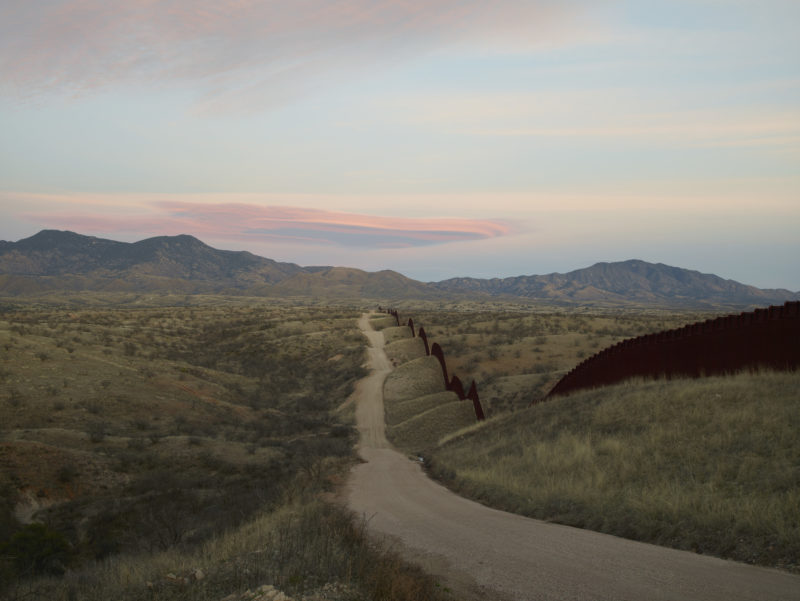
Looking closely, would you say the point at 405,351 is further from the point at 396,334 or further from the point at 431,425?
the point at 431,425

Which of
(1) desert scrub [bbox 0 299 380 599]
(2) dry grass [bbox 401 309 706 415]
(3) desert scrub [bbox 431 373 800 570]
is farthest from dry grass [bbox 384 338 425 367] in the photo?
(3) desert scrub [bbox 431 373 800 570]

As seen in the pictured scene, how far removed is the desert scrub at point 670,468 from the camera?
7.38m

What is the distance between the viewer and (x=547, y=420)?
15930 millimetres

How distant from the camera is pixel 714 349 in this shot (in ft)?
45.5

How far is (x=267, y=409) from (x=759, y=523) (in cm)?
2494

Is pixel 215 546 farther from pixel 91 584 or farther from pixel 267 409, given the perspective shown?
pixel 267 409

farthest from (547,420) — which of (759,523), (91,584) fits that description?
(91,584)

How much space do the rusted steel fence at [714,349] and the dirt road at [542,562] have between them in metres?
7.07

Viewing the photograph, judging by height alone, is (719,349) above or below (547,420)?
above

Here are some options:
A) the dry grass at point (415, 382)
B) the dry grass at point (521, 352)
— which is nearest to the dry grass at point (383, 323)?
the dry grass at point (521, 352)

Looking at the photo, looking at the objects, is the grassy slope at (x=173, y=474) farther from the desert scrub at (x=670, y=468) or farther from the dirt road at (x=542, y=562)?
the desert scrub at (x=670, y=468)

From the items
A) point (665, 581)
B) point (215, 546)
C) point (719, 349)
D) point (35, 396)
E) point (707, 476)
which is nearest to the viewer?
point (665, 581)

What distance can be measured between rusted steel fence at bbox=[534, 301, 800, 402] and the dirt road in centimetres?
707

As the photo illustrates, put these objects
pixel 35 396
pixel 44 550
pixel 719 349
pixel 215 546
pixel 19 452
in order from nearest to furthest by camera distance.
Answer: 1. pixel 215 546
2. pixel 44 550
3. pixel 719 349
4. pixel 19 452
5. pixel 35 396
